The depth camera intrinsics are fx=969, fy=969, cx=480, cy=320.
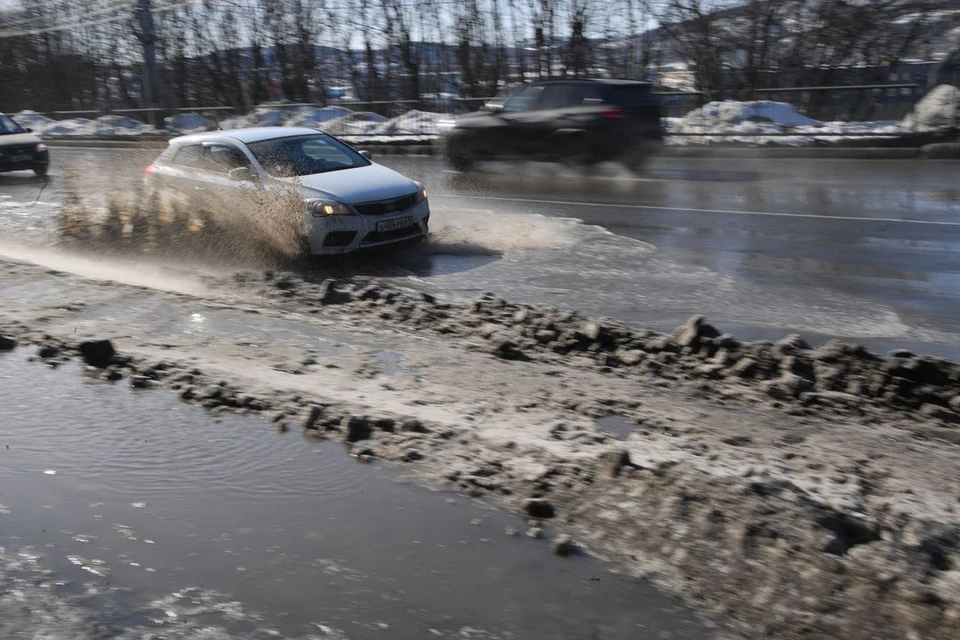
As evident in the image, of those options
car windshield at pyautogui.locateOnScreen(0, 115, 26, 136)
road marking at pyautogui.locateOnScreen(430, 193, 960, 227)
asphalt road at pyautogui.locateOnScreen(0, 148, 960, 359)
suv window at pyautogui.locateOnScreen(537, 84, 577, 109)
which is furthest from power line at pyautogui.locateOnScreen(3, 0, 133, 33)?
road marking at pyautogui.locateOnScreen(430, 193, 960, 227)

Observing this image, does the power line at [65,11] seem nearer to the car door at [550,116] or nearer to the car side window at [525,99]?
the car side window at [525,99]

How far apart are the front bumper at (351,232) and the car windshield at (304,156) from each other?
38.8 inches

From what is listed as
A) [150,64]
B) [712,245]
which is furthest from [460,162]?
[150,64]

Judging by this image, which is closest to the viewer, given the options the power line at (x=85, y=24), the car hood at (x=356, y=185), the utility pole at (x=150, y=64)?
the car hood at (x=356, y=185)

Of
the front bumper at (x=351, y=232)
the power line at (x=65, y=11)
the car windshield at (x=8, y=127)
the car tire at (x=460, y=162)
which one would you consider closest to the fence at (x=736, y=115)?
the car tire at (x=460, y=162)

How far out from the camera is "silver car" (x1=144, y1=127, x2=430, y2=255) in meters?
10.2

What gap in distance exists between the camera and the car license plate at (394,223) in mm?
10383

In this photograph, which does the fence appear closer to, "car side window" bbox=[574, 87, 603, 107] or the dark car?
"car side window" bbox=[574, 87, 603, 107]

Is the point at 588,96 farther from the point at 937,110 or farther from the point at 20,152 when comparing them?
the point at 20,152

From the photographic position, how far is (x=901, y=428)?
5.24m

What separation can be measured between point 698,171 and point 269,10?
23.2 m

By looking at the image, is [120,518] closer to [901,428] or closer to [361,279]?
[901,428]

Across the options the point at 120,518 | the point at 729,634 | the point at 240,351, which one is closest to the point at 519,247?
the point at 240,351

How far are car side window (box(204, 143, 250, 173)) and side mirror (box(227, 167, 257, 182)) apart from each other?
9cm
